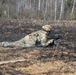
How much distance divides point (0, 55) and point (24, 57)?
77cm

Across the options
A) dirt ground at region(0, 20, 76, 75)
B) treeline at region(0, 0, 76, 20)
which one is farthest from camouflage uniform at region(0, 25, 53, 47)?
treeline at region(0, 0, 76, 20)

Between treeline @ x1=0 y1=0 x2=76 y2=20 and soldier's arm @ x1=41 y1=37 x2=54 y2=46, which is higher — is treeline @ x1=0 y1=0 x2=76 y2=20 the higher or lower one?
the lower one

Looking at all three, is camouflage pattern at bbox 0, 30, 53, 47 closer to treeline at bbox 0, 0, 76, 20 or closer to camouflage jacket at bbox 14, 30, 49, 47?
camouflage jacket at bbox 14, 30, 49, 47

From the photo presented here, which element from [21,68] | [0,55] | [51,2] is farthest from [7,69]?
[51,2]

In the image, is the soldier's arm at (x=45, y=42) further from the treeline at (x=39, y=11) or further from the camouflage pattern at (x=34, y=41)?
the treeline at (x=39, y=11)

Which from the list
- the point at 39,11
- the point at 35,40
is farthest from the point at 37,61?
the point at 39,11

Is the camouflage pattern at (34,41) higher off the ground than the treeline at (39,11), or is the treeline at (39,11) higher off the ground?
the camouflage pattern at (34,41)

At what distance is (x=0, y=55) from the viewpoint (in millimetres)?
11000

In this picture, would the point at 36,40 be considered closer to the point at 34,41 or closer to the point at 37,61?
the point at 34,41

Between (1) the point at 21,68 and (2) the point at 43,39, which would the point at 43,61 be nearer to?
(1) the point at 21,68

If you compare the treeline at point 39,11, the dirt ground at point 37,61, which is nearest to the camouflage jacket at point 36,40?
the dirt ground at point 37,61

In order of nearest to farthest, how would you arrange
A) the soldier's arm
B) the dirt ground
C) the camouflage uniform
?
the dirt ground, the camouflage uniform, the soldier's arm

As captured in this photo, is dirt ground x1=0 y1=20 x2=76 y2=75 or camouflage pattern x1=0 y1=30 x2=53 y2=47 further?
camouflage pattern x1=0 y1=30 x2=53 y2=47

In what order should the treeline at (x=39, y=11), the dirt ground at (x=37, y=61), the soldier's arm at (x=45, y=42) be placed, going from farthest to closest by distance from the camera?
the treeline at (x=39, y=11)
the soldier's arm at (x=45, y=42)
the dirt ground at (x=37, y=61)
